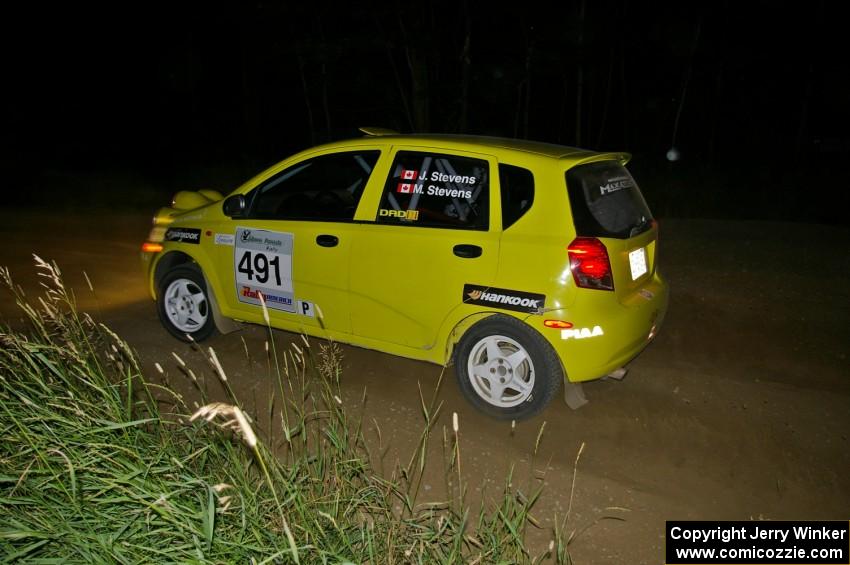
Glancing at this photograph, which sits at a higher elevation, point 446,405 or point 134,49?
point 134,49

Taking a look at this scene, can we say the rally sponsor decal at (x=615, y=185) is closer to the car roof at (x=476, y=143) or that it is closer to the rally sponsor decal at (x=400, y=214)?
the car roof at (x=476, y=143)

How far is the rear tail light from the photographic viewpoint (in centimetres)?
456

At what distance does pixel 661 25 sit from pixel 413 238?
29.4m

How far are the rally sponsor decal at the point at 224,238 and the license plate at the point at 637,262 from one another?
3111mm

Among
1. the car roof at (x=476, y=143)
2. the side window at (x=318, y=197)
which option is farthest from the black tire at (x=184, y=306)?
the car roof at (x=476, y=143)

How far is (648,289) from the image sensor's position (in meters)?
5.15

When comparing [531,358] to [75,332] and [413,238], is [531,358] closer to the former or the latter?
[413,238]

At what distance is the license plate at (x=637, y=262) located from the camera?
4.86 m

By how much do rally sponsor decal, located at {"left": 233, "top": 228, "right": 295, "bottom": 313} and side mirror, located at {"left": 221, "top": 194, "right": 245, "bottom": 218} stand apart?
14cm

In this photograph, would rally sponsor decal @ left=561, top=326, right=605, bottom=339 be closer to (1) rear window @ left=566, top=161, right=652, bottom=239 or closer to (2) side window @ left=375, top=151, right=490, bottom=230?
(1) rear window @ left=566, top=161, right=652, bottom=239

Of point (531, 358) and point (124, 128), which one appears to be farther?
point (124, 128)

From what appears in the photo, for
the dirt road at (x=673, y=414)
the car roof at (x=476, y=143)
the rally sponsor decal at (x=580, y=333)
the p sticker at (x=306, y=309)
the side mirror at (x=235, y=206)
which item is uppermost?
the car roof at (x=476, y=143)

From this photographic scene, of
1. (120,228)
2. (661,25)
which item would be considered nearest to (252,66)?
(661,25)

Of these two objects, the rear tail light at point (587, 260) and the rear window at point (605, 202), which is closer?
the rear tail light at point (587, 260)
